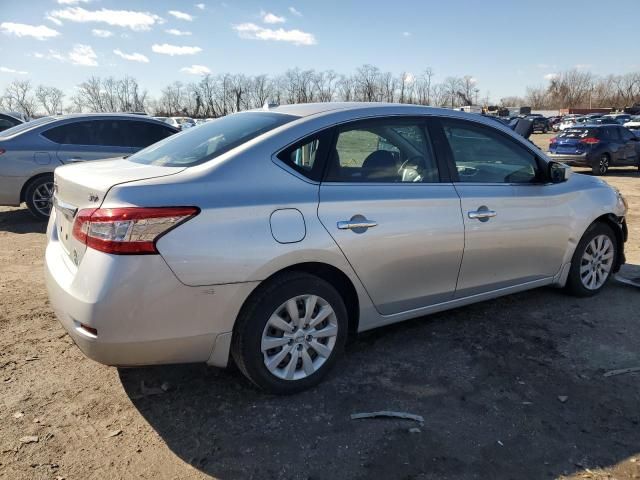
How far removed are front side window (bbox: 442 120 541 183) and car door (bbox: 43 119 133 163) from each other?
5.89 meters

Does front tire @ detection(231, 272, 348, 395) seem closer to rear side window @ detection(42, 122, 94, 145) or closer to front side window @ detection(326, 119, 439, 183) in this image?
front side window @ detection(326, 119, 439, 183)

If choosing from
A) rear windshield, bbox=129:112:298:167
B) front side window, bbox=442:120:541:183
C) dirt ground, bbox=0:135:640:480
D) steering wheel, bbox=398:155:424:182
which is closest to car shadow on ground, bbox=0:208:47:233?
dirt ground, bbox=0:135:640:480

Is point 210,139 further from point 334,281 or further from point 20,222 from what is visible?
point 20,222

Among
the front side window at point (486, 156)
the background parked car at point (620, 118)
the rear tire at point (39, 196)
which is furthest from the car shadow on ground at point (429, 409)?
the background parked car at point (620, 118)

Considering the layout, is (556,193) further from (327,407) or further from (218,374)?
(218,374)

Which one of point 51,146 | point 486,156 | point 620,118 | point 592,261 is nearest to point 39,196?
point 51,146

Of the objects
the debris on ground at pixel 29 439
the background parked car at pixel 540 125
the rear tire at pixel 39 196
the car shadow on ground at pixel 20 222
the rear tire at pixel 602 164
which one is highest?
the background parked car at pixel 540 125

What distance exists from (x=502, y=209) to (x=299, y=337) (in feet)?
5.99

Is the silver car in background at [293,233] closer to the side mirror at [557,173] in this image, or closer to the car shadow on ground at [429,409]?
the side mirror at [557,173]

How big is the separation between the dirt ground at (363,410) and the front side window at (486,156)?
117 cm

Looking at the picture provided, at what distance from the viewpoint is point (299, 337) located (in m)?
3.00

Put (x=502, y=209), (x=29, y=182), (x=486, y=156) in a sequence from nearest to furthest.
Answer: (x=502, y=209)
(x=486, y=156)
(x=29, y=182)

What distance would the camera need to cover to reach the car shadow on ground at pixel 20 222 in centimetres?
746

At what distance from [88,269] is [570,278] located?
12.8 ft
